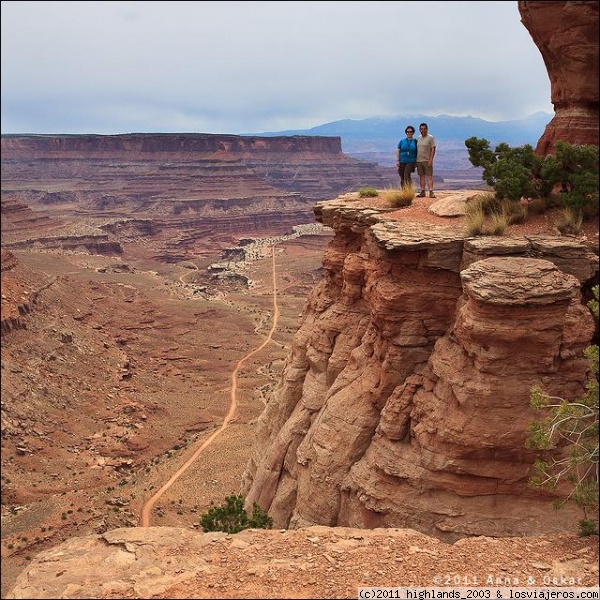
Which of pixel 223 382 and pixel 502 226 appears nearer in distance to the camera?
pixel 502 226

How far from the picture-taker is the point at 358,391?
1677 centimetres

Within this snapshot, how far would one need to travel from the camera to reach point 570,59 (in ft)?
53.4

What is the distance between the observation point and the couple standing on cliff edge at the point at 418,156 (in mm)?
19906

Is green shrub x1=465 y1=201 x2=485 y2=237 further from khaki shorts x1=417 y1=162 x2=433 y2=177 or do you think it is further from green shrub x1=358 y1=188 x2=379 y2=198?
green shrub x1=358 y1=188 x2=379 y2=198

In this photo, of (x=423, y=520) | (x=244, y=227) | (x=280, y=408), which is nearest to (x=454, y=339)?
(x=423, y=520)

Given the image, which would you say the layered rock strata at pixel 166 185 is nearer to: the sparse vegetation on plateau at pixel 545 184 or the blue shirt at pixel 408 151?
the blue shirt at pixel 408 151

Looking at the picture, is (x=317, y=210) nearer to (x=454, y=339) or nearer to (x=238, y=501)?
(x=454, y=339)

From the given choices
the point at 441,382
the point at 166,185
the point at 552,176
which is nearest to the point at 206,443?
the point at 441,382

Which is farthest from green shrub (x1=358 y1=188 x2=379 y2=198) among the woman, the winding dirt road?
the winding dirt road

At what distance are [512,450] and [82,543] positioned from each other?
9.83 m

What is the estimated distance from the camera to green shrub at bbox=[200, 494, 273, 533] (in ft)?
56.1

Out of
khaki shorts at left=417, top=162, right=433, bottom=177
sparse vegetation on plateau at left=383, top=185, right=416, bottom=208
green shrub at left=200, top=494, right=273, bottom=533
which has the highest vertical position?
khaki shorts at left=417, top=162, right=433, bottom=177

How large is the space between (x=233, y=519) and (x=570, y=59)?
17.4m

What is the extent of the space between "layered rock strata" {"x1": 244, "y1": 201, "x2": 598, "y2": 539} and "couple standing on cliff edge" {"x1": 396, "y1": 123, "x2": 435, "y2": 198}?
3.02m
